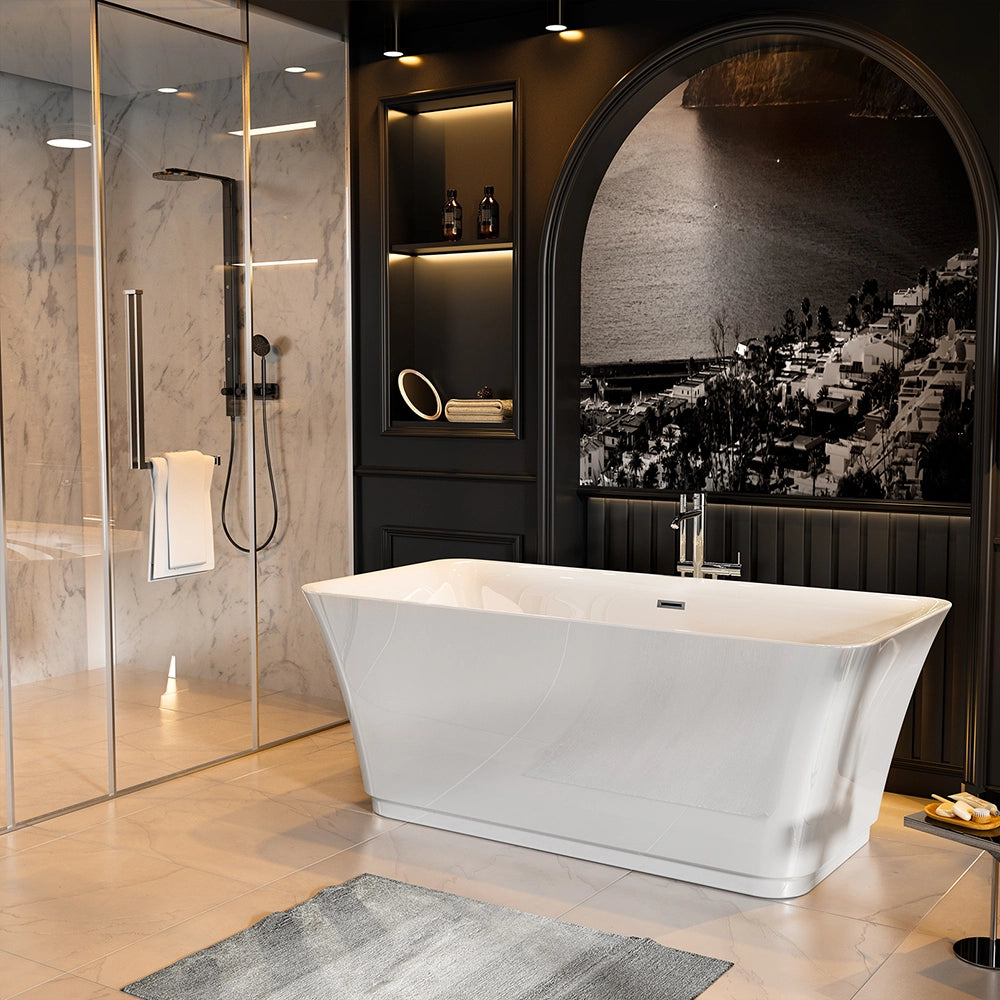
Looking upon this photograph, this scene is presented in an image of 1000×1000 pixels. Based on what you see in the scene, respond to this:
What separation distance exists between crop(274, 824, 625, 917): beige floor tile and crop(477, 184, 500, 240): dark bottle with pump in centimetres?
225

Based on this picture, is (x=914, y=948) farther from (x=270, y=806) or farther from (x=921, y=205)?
(x=921, y=205)

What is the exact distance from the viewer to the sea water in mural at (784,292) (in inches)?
147

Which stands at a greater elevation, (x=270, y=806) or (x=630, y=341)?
(x=630, y=341)

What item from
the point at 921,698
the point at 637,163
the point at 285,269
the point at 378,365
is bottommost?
the point at 921,698

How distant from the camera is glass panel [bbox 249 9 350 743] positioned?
4.25 meters

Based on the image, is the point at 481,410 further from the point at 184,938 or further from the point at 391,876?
the point at 184,938

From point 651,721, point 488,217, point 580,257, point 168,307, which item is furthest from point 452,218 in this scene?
point 651,721

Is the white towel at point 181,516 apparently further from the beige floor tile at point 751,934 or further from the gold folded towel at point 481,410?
the beige floor tile at point 751,934

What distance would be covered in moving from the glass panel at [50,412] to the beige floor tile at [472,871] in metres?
1.00

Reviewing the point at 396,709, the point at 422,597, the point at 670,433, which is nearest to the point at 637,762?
the point at 396,709

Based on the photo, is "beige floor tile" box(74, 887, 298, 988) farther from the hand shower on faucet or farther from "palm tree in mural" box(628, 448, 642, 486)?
"palm tree in mural" box(628, 448, 642, 486)

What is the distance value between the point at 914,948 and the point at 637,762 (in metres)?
0.79

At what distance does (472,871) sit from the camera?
10.3ft

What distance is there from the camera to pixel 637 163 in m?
4.28
